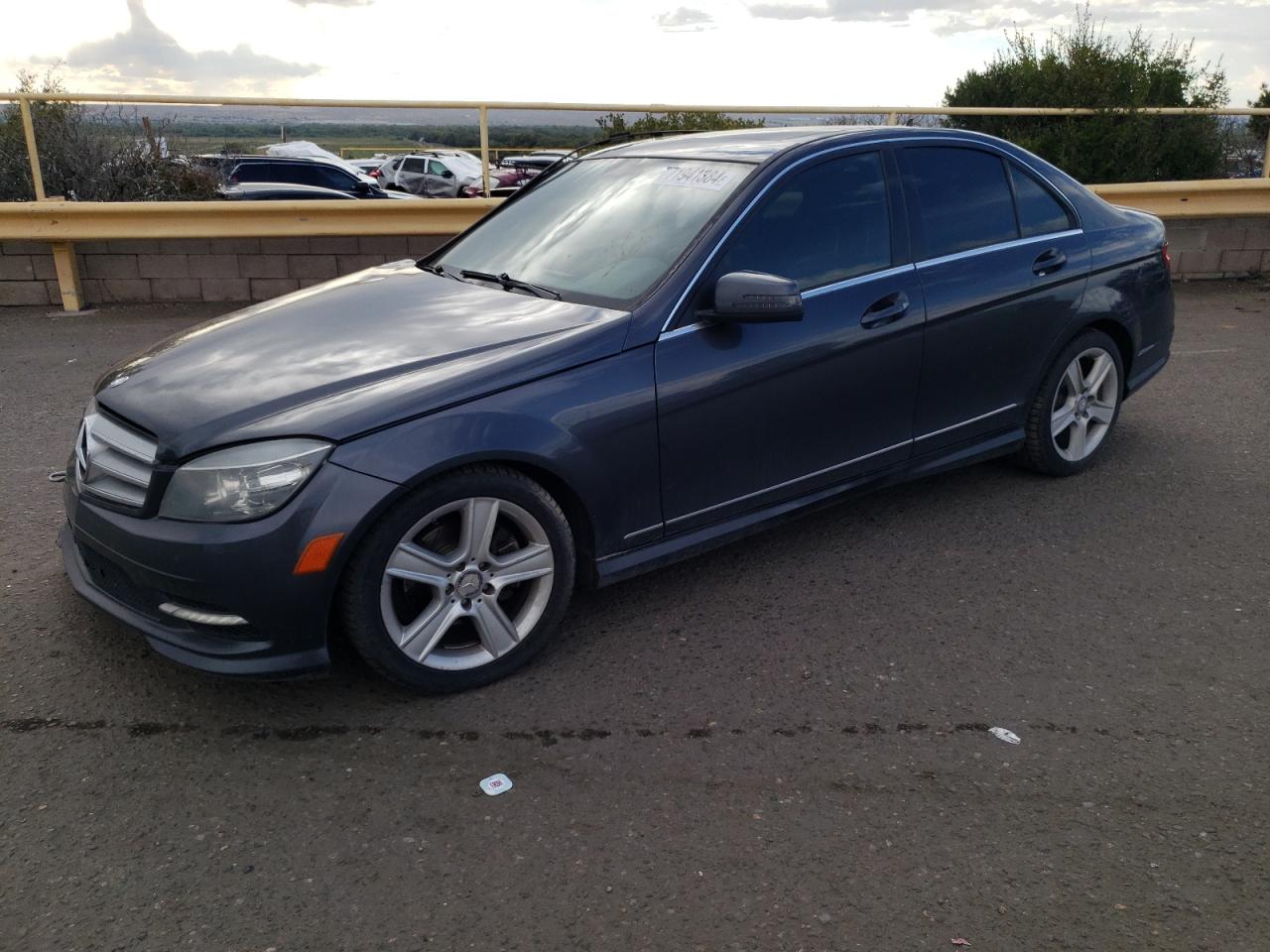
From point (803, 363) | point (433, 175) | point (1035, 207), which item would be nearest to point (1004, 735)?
point (803, 363)

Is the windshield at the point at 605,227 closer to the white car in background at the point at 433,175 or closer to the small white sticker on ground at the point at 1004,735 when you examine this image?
the small white sticker on ground at the point at 1004,735

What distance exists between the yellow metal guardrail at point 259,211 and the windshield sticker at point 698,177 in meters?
5.34

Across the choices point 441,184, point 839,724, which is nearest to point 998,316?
point 839,724

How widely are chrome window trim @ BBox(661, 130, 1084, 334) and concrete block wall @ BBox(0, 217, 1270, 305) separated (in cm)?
566

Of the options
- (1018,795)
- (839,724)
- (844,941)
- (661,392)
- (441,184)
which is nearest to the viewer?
(844,941)

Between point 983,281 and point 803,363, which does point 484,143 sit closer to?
point 983,281

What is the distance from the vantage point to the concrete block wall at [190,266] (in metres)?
9.48

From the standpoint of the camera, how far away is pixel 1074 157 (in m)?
11.8

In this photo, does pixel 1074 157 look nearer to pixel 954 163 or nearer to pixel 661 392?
pixel 954 163

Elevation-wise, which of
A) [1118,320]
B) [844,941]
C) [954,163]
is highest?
[954,163]

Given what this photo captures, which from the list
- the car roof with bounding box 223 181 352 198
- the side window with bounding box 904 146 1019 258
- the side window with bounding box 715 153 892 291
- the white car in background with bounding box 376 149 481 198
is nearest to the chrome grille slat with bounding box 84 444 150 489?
the side window with bounding box 715 153 892 291

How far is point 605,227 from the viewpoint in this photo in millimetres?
4324

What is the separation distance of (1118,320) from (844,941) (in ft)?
12.4

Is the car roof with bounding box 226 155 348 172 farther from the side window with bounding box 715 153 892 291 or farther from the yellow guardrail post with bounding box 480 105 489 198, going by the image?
the side window with bounding box 715 153 892 291
